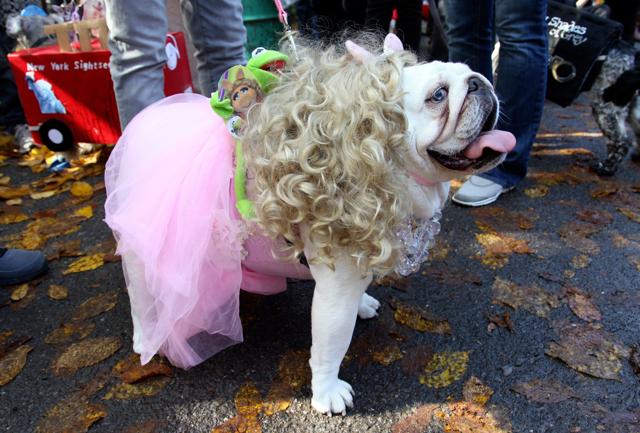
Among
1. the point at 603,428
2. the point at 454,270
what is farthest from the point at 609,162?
the point at 603,428

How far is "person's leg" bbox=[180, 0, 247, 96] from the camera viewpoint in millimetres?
1955

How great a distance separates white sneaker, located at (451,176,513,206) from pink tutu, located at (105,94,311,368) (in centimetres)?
123

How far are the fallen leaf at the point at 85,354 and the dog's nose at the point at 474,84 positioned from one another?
49.9 inches

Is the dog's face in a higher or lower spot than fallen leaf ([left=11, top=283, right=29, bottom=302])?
higher

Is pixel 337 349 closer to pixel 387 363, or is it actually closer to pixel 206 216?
→ pixel 387 363

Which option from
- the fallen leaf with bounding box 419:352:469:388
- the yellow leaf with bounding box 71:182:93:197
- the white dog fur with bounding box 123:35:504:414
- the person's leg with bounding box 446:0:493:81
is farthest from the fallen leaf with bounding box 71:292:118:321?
the person's leg with bounding box 446:0:493:81

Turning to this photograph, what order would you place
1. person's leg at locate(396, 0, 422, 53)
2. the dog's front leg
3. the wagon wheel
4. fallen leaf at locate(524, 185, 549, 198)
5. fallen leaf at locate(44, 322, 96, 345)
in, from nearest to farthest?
1. the dog's front leg
2. fallen leaf at locate(44, 322, 96, 345)
3. fallen leaf at locate(524, 185, 549, 198)
4. the wagon wheel
5. person's leg at locate(396, 0, 422, 53)

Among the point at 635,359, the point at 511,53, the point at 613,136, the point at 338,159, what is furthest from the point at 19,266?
the point at 613,136

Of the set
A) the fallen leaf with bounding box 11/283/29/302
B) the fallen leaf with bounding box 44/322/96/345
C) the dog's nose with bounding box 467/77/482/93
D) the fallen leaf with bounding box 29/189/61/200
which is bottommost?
the fallen leaf with bounding box 29/189/61/200

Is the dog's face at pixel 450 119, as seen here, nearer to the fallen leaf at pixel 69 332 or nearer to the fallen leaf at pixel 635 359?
the fallen leaf at pixel 635 359

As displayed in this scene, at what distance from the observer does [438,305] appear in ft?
5.54

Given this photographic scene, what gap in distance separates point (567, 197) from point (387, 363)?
1484 millimetres

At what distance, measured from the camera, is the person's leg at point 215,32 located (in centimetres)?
195

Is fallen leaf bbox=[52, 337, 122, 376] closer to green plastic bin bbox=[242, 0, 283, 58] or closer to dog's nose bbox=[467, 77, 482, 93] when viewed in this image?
dog's nose bbox=[467, 77, 482, 93]
